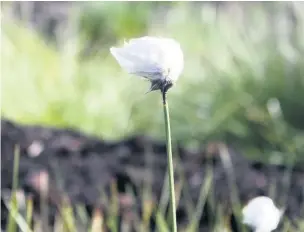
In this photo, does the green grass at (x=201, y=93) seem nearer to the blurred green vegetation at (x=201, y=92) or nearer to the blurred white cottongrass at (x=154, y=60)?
the blurred green vegetation at (x=201, y=92)

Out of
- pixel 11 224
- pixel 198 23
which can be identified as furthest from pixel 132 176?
pixel 198 23

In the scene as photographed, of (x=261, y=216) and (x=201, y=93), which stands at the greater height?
(x=201, y=93)

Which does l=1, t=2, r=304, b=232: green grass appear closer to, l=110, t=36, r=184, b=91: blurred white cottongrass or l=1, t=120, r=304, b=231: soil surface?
l=1, t=120, r=304, b=231: soil surface

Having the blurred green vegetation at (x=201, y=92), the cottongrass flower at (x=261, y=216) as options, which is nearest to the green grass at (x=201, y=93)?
the blurred green vegetation at (x=201, y=92)

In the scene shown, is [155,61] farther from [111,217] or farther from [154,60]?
[111,217]

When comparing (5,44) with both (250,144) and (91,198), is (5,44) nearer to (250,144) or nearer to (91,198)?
(250,144)

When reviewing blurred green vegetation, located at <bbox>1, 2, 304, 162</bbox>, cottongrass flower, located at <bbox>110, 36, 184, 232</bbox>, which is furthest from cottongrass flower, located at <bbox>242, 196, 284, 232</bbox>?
blurred green vegetation, located at <bbox>1, 2, 304, 162</bbox>

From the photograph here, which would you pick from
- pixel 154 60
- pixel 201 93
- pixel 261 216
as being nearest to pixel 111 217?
pixel 261 216
